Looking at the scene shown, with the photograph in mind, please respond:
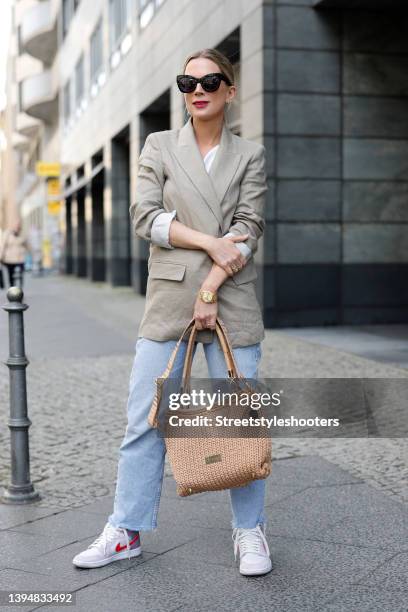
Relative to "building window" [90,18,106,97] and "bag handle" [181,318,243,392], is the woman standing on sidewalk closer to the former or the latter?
"bag handle" [181,318,243,392]

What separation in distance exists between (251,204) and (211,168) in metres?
0.19

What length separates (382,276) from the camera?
12.7 m

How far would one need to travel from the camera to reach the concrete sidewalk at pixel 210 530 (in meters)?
3.10

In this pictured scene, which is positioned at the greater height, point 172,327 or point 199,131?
point 199,131

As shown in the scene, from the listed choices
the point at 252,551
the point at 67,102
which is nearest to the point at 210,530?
the point at 252,551

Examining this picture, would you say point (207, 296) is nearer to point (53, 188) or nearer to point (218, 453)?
point (218, 453)

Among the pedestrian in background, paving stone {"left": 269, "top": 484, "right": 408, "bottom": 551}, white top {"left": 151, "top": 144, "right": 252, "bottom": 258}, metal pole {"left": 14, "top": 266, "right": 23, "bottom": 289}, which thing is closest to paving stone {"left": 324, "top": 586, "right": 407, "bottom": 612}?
paving stone {"left": 269, "top": 484, "right": 408, "bottom": 551}

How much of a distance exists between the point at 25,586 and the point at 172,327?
1.04 metres

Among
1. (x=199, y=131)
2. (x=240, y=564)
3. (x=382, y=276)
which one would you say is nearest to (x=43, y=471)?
(x=240, y=564)

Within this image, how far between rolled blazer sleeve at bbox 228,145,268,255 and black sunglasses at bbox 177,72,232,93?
0.29 m

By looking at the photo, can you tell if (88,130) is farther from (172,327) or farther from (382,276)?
(172,327)

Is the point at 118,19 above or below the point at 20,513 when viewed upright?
above

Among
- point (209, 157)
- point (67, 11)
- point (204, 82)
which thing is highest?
point (67, 11)

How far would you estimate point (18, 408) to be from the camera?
4203 millimetres
